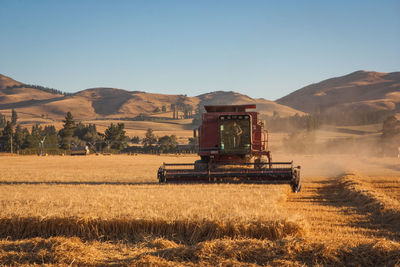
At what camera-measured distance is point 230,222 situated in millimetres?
8766

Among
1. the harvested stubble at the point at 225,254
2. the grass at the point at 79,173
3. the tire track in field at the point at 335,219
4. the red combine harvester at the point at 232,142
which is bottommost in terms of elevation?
the grass at the point at 79,173

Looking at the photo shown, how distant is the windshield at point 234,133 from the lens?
21.5 m

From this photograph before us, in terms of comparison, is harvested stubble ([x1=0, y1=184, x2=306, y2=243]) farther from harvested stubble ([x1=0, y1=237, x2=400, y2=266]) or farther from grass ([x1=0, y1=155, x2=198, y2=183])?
grass ([x1=0, y1=155, x2=198, y2=183])

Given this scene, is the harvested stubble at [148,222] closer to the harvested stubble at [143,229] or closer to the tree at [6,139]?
the harvested stubble at [143,229]

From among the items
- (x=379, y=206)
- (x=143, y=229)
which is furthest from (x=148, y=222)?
(x=379, y=206)

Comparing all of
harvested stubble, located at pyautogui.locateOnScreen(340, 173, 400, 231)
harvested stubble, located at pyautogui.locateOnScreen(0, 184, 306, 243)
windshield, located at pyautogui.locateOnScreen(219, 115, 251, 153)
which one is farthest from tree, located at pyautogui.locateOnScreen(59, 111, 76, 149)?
harvested stubble, located at pyautogui.locateOnScreen(0, 184, 306, 243)

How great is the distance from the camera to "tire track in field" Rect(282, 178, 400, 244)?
9.45 meters

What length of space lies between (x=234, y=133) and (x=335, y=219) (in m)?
10.0

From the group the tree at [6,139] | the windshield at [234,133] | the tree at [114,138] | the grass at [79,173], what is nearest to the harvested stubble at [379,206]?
the windshield at [234,133]

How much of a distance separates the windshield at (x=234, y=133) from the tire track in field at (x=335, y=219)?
423cm

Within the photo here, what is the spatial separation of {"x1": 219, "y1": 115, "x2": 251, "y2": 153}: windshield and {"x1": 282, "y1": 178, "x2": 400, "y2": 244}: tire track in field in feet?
13.9

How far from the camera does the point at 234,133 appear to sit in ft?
70.7

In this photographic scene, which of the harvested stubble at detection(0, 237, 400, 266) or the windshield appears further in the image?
the windshield

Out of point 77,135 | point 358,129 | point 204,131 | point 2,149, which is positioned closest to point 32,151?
point 2,149
